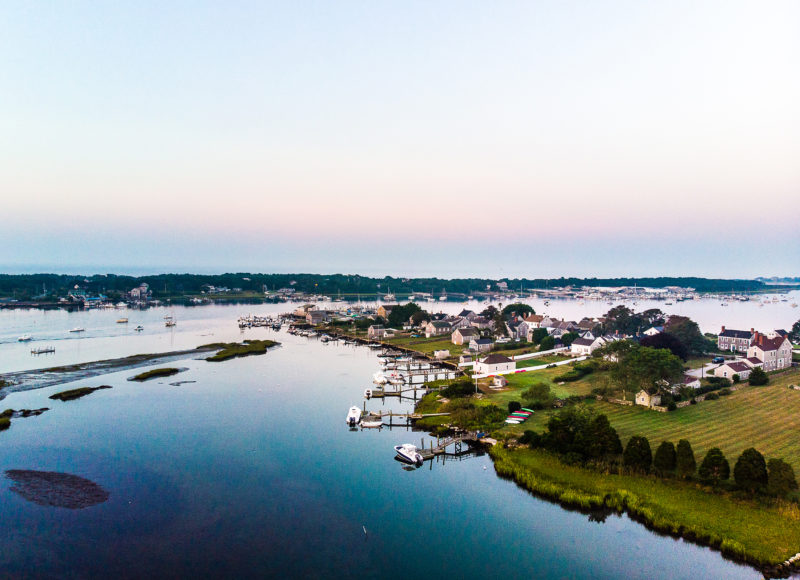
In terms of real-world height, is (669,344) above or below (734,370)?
above

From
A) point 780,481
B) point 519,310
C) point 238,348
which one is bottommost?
point 238,348

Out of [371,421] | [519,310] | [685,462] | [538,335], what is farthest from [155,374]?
[519,310]

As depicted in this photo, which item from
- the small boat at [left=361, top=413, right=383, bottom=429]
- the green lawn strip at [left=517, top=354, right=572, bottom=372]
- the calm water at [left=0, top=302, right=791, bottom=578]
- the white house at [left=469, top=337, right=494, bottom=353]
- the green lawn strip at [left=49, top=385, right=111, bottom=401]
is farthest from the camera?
the white house at [left=469, top=337, right=494, bottom=353]

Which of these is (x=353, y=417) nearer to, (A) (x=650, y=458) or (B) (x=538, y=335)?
(A) (x=650, y=458)

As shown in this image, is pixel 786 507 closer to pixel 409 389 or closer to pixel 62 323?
pixel 409 389

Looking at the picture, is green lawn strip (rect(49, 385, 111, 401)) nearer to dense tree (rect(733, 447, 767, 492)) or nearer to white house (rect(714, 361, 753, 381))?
dense tree (rect(733, 447, 767, 492))

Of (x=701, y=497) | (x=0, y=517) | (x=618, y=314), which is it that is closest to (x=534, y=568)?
(x=701, y=497)

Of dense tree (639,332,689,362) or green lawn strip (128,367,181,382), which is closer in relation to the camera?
green lawn strip (128,367,181,382)

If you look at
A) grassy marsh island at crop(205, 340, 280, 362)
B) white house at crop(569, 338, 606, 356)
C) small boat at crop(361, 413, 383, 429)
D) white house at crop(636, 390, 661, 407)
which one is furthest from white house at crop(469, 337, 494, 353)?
small boat at crop(361, 413, 383, 429)
